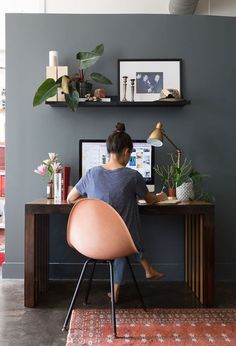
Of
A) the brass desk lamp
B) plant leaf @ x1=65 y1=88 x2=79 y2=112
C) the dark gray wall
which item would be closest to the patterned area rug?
the dark gray wall

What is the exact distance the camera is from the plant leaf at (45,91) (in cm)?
303

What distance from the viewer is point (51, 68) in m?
3.17

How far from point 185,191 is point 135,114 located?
87 centimetres

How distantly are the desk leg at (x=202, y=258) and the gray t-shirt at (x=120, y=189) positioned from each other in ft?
1.75

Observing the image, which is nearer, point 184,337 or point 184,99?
point 184,337

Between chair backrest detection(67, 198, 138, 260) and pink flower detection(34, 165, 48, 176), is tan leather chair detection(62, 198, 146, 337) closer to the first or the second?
chair backrest detection(67, 198, 138, 260)

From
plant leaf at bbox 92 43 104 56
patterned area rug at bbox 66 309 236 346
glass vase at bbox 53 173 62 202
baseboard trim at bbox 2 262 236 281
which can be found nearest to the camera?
patterned area rug at bbox 66 309 236 346

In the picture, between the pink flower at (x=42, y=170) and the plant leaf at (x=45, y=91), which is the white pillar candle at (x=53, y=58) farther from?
the pink flower at (x=42, y=170)

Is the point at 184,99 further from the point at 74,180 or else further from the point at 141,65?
the point at 74,180

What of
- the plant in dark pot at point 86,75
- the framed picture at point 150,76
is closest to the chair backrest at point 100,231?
the plant in dark pot at point 86,75

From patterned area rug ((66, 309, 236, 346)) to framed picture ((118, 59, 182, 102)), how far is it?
5.92ft

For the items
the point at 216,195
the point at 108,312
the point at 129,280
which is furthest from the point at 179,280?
the point at 108,312

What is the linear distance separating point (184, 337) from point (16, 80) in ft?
8.09

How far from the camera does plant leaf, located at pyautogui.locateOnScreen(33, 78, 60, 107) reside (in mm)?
3031
